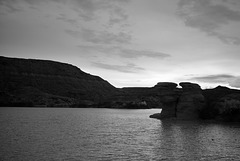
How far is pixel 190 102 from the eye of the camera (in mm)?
81875

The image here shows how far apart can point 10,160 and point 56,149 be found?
23.9 feet

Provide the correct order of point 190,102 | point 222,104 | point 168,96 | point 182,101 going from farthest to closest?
point 168,96 → point 182,101 → point 190,102 → point 222,104

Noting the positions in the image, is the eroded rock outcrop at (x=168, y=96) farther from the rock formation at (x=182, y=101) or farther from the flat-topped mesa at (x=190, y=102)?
the flat-topped mesa at (x=190, y=102)

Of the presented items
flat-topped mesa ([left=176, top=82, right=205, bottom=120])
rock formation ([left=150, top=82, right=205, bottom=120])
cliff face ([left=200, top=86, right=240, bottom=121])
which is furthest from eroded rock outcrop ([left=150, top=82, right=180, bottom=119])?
cliff face ([left=200, top=86, right=240, bottom=121])

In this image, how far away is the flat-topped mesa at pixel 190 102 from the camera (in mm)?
81500

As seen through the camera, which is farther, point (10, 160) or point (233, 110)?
point (233, 110)

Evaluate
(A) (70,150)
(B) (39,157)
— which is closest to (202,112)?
(A) (70,150)

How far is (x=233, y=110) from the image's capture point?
7244 cm

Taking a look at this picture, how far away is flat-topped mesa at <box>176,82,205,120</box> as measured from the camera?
267 ft

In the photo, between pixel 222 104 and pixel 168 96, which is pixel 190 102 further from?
pixel 222 104

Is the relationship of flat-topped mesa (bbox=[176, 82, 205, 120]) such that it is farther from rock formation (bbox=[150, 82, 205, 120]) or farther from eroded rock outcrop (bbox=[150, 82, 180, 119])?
eroded rock outcrop (bbox=[150, 82, 180, 119])

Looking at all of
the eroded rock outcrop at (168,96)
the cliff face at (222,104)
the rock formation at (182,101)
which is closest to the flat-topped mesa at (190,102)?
the rock formation at (182,101)

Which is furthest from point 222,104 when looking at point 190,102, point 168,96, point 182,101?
point 168,96

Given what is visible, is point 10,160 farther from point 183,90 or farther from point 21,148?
point 183,90
